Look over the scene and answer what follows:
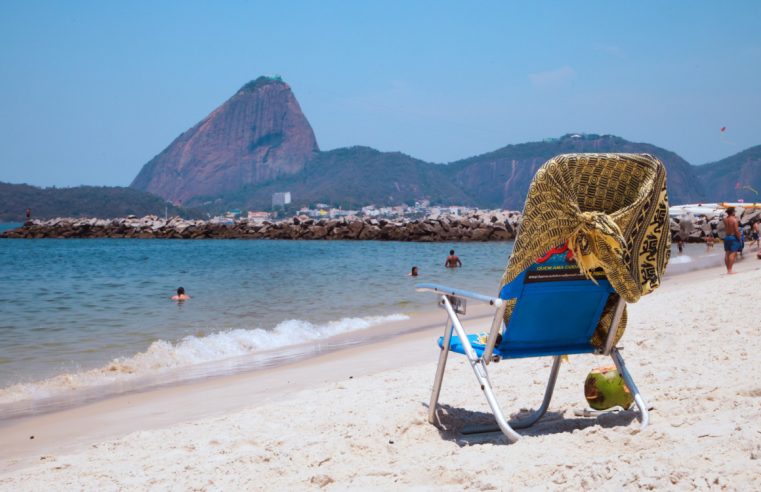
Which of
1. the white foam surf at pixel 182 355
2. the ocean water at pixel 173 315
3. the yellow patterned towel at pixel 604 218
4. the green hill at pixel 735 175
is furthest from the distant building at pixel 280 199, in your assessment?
the yellow patterned towel at pixel 604 218

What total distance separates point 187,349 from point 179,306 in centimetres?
543

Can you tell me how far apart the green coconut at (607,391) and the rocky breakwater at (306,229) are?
3953 cm

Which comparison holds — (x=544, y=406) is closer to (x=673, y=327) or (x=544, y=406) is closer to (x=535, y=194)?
(x=535, y=194)

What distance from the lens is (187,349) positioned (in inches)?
330

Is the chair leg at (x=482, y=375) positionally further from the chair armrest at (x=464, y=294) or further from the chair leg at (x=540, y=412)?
the chair leg at (x=540, y=412)

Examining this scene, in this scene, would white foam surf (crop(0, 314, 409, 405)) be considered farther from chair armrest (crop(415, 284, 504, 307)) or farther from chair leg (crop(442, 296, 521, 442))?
chair leg (crop(442, 296, 521, 442))

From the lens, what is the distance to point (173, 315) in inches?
483

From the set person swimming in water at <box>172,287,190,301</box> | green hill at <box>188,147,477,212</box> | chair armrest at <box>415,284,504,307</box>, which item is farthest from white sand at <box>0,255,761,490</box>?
green hill at <box>188,147,477,212</box>

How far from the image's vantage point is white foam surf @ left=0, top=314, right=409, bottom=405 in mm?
6551

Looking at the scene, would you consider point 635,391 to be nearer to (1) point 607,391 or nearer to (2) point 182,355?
(1) point 607,391

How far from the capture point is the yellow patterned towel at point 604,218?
3.17 m

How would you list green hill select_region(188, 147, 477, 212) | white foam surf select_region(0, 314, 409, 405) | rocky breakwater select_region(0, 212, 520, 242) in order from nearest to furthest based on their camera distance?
white foam surf select_region(0, 314, 409, 405), rocky breakwater select_region(0, 212, 520, 242), green hill select_region(188, 147, 477, 212)

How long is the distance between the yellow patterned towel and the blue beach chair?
86mm

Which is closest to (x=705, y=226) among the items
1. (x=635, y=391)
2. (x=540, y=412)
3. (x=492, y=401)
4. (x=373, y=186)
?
(x=540, y=412)
